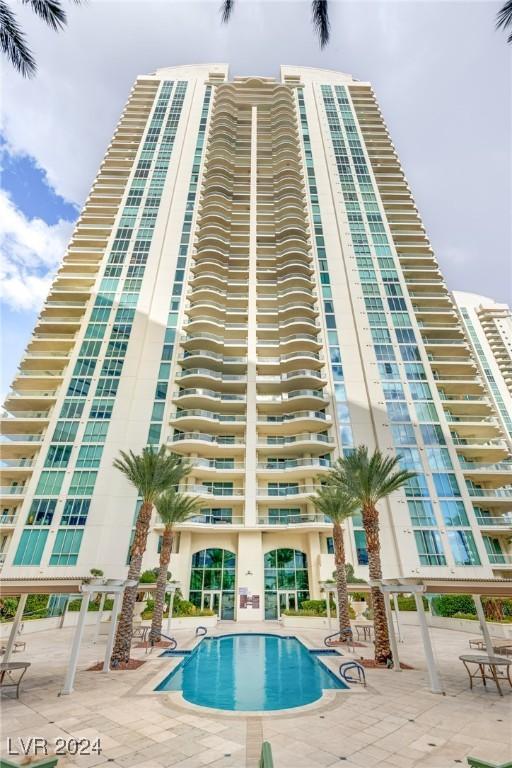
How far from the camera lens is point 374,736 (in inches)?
304

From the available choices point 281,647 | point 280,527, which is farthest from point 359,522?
point 281,647

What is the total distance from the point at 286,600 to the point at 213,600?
5811mm

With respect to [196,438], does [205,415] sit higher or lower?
higher

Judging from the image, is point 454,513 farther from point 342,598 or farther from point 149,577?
point 149,577

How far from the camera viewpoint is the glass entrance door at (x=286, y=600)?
97.0 feet

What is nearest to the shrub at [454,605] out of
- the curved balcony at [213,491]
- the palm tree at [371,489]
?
the palm tree at [371,489]

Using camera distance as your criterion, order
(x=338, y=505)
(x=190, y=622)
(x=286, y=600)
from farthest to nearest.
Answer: (x=286, y=600)
(x=190, y=622)
(x=338, y=505)

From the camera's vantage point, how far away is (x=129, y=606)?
589 inches

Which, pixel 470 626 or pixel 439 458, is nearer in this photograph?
pixel 470 626

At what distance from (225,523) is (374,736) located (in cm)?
2483

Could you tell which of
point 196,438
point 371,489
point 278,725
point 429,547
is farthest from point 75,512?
point 429,547

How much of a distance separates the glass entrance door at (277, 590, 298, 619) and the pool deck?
18648 millimetres

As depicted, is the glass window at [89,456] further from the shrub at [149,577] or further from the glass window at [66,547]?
the shrub at [149,577]

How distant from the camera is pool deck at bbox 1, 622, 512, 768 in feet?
22.3
